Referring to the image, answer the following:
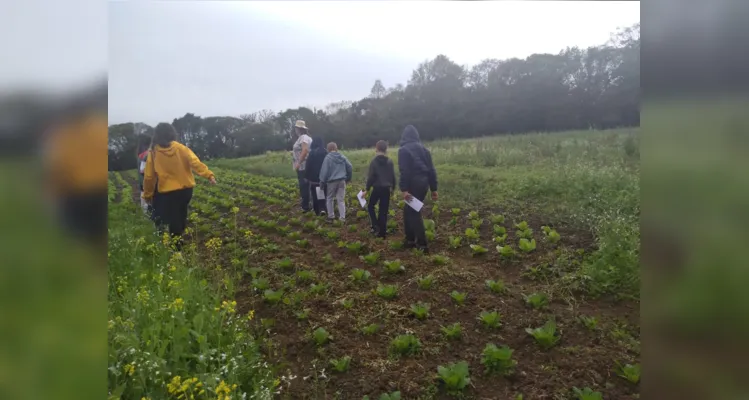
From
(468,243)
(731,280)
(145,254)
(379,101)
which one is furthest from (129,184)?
(468,243)

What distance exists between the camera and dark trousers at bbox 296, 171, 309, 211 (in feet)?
12.7

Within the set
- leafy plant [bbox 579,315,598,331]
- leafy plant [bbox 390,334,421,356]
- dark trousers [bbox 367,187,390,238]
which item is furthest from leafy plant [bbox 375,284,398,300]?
dark trousers [bbox 367,187,390,238]

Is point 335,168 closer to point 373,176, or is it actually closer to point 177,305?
point 373,176

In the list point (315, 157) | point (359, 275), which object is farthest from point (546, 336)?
point (315, 157)

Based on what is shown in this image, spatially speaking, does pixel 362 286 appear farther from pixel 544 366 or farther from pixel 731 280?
pixel 731 280

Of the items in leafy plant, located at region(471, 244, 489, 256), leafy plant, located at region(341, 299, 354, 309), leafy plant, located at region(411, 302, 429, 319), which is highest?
leafy plant, located at region(471, 244, 489, 256)

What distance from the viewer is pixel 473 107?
3.51 metres

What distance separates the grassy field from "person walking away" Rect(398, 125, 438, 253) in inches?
8.6

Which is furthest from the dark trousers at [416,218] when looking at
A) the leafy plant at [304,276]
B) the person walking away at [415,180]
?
the leafy plant at [304,276]

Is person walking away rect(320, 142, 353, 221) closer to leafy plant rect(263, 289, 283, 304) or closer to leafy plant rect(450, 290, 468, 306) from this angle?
leafy plant rect(263, 289, 283, 304)

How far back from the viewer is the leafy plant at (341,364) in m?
2.77

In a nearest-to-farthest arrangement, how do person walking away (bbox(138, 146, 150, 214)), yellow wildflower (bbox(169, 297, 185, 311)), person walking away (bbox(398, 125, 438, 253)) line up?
person walking away (bbox(138, 146, 150, 214))
yellow wildflower (bbox(169, 297, 185, 311))
person walking away (bbox(398, 125, 438, 253))

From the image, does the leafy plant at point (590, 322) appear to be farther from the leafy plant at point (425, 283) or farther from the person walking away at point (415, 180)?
the person walking away at point (415, 180)

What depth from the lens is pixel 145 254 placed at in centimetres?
288
